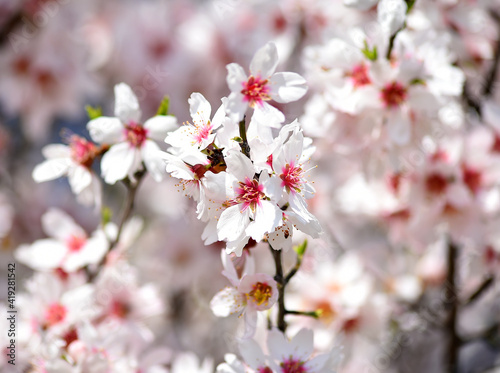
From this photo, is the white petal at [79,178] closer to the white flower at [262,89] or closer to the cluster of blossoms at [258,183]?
the cluster of blossoms at [258,183]

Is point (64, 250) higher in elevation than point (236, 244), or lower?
higher

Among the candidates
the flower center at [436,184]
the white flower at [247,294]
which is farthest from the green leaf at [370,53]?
the white flower at [247,294]

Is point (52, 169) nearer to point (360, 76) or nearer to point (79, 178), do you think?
point (79, 178)

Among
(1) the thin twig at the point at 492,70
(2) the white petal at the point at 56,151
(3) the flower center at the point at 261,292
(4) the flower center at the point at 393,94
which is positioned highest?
(1) the thin twig at the point at 492,70

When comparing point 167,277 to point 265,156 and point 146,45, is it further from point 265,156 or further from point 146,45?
point 265,156

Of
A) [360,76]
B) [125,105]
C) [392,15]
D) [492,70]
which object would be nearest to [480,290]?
[492,70]

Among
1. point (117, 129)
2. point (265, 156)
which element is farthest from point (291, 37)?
point (265, 156)

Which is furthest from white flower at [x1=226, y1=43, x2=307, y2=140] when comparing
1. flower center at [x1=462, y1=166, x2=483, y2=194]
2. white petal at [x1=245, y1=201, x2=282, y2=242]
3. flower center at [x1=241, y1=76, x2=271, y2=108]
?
flower center at [x1=462, y1=166, x2=483, y2=194]

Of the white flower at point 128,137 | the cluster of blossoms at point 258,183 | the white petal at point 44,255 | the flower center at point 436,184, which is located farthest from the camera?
the flower center at point 436,184
